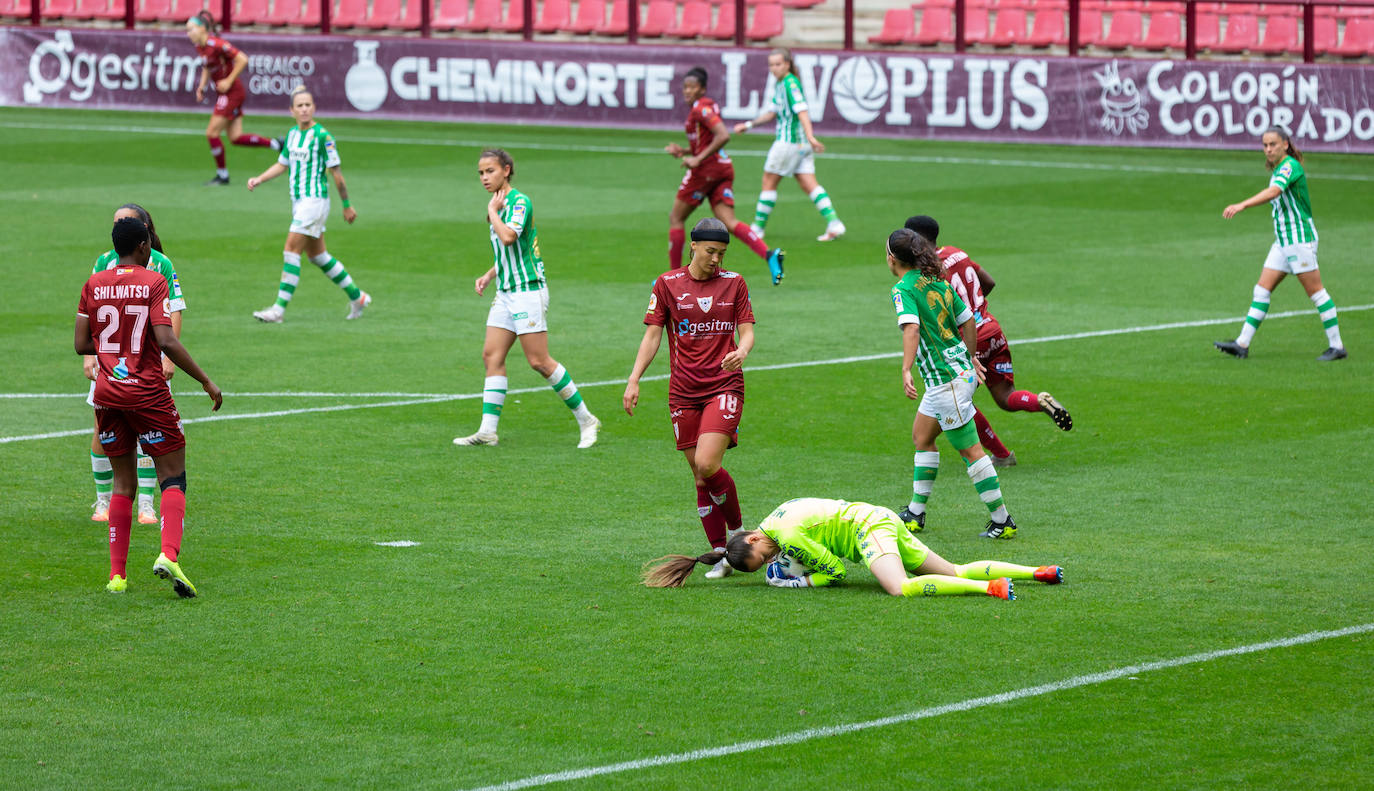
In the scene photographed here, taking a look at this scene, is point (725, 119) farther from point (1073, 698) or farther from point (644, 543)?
point (1073, 698)

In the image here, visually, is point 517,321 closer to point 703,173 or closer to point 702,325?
point 702,325

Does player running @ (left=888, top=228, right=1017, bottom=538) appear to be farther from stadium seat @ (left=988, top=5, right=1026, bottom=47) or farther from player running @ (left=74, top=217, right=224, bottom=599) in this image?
stadium seat @ (left=988, top=5, right=1026, bottom=47)

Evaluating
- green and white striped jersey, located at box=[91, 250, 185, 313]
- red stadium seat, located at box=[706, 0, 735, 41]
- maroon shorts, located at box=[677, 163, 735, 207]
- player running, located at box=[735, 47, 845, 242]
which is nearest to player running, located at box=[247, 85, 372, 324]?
maroon shorts, located at box=[677, 163, 735, 207]

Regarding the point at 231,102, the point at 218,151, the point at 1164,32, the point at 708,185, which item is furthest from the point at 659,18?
the point at 708,185

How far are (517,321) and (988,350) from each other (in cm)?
359

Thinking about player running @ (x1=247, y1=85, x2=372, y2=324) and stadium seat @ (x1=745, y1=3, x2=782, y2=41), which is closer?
player running @ (x1=247, y1=85, x2=372, y2=324)

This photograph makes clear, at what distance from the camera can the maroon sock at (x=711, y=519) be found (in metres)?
10.5

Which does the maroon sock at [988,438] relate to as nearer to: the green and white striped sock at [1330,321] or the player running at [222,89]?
the green and white striped sock at [1330,321]

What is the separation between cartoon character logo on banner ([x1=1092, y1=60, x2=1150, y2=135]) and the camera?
33188 mm

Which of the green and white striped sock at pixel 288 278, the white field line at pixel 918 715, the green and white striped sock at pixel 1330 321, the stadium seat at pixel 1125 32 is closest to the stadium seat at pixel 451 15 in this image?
the stadium seat at pixel 1125 32

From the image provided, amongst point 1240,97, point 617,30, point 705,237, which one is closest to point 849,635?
point 705,237

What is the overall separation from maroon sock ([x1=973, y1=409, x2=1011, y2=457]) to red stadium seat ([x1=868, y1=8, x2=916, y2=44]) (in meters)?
28.8

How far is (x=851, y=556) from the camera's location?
983 centimetres

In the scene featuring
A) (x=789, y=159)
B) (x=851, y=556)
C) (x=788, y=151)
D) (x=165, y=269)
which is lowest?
(x=851, y=556)
